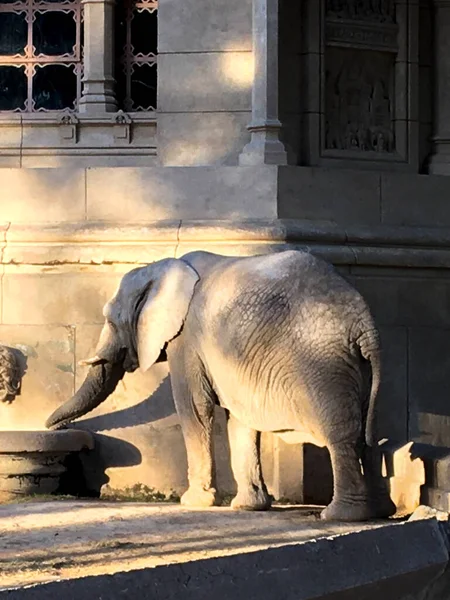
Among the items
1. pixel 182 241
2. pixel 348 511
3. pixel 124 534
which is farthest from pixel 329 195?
pixel 124 534

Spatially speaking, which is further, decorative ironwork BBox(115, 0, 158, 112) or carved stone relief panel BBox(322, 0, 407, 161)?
decorative ironwork BBox(115, 0, 158, 112)

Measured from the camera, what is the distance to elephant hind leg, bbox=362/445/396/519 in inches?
410

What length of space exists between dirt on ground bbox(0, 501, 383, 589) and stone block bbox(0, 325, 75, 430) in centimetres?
123

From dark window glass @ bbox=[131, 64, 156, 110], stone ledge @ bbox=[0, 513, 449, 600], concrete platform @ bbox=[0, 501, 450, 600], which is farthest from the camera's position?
dark window glass @ bbox=[131, 64, 156, 110]

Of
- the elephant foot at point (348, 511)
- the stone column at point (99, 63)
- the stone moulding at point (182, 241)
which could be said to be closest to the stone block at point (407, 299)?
the stone moulding at point (182, 241)

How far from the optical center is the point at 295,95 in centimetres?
1352

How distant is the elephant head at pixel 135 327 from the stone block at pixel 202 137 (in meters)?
2.12

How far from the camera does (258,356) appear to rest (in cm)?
1041

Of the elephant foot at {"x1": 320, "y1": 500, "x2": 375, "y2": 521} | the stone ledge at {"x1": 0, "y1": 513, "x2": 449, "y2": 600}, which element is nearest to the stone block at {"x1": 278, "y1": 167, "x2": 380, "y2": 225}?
the elephant foot at {"x1": 320, "y1": 500, "x2": 375, "y2": 521}

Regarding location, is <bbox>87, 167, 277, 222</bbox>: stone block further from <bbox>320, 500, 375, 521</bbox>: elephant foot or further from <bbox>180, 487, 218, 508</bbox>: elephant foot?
<bbox>320, 500, 375, 521</bbox>: elephant foot

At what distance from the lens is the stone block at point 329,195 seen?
12.6m

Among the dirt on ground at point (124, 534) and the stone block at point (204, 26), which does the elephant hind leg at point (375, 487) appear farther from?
the stone block at point (204, 26)

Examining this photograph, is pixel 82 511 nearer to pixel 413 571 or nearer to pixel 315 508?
pixel 315 508

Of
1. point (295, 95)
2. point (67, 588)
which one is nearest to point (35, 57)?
point (295, 95)
